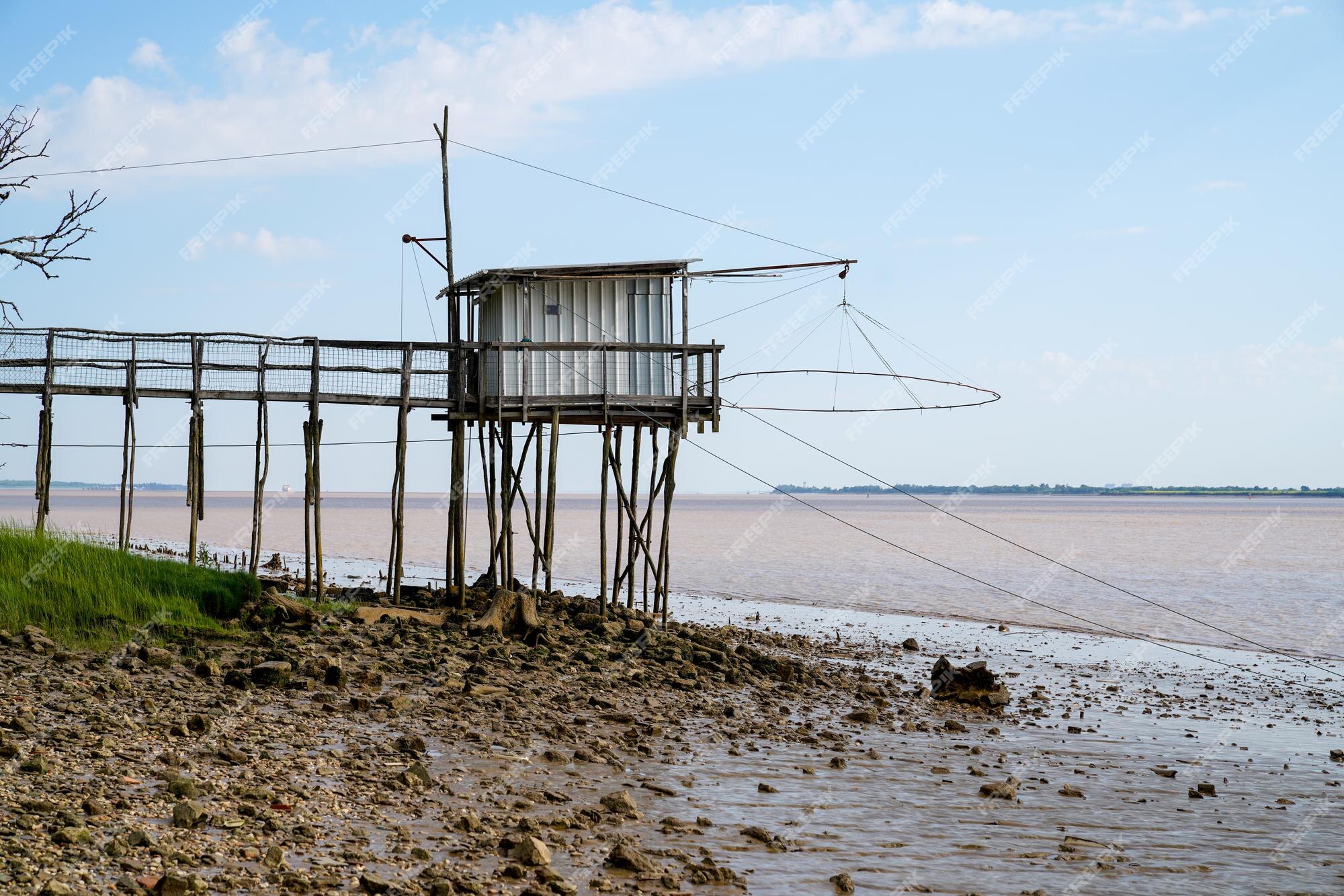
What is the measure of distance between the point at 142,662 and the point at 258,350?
8197 millimetres

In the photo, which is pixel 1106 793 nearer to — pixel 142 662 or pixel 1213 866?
pixel 1213 866

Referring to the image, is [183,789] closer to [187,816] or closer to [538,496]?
[187,816]

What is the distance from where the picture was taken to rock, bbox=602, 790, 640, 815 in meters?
9.43

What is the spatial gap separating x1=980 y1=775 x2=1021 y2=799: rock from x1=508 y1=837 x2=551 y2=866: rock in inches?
205

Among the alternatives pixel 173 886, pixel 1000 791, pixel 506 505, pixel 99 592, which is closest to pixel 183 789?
pixel 173 886

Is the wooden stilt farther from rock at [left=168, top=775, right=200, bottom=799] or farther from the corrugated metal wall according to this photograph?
rock at [left=168, top=775, right=200, bottom=799]

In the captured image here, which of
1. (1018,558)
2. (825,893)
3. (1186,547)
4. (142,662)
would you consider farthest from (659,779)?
(1186,547)

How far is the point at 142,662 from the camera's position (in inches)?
503

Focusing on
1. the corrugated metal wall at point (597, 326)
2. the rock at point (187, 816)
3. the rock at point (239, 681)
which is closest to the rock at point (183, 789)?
the rock at point (187, 816)

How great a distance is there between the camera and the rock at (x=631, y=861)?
8055 millimetres

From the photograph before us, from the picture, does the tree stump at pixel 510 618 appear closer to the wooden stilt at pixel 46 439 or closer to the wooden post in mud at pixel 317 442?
the wooden post in mud at pixel 317 442

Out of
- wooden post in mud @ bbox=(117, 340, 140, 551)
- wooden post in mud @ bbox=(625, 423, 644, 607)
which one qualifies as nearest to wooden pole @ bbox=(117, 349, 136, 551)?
wooden post in mud @ bbox=(117, 340, 140, 551)

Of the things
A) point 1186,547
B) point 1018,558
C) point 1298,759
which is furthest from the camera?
point 1186,547

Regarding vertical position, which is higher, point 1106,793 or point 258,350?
point 258,350
